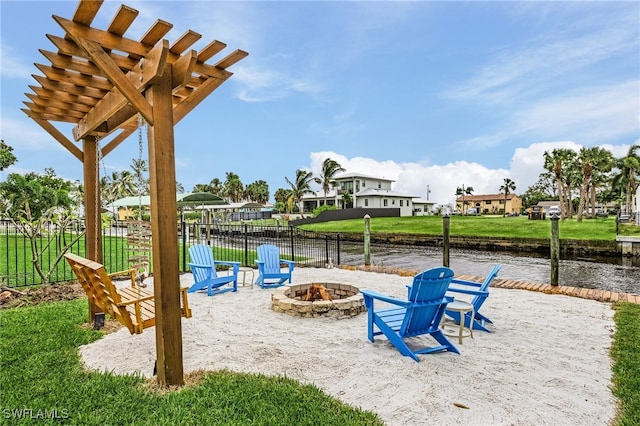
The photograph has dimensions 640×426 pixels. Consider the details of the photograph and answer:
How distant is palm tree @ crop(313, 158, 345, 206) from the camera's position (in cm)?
5025

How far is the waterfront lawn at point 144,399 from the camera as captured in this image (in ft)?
8.39

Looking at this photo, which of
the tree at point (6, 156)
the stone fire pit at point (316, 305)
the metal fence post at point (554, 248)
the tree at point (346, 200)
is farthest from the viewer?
the tree at point (346, 200)

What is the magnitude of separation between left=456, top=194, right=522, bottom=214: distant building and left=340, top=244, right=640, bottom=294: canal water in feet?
206

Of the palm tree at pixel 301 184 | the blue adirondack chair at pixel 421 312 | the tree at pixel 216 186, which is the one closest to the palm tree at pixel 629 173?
the palm tree at pixel 301 184

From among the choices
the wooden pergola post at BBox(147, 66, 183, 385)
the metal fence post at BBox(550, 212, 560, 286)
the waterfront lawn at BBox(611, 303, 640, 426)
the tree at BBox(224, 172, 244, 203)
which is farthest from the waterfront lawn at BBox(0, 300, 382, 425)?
the tree at BBox(224, 172, 244, 203)

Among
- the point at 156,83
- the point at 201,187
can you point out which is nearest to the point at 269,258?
the point at 156,83

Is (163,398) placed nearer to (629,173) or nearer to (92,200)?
(92,200)

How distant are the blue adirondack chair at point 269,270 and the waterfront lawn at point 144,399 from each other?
3970 millimetres

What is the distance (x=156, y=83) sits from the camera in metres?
2.93

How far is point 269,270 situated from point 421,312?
4.33 metres

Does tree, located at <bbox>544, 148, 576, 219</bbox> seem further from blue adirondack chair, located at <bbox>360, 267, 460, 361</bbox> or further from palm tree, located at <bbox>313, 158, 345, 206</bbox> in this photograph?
blue adirondack chair, located at <bbox>360, 267, 460, 361</bbox>

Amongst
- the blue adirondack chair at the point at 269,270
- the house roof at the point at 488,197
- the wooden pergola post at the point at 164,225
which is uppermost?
the house roof at the point at 488,197

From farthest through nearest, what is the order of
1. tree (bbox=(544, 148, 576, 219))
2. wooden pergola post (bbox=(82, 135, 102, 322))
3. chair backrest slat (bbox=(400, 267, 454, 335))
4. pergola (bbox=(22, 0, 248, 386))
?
tree (bbox=(544, 148, 576, 219)), wooden pergola post (bbox=(82, 135, 102, 322)), chair backrest slat (bbox=(400, 267, 454, 335)), pergola (bbox=(22, 0, 248, 386))

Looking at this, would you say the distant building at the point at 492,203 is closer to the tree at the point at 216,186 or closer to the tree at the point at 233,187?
the tree at the point at 233,187
